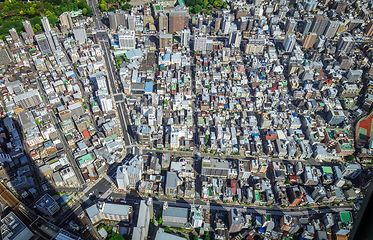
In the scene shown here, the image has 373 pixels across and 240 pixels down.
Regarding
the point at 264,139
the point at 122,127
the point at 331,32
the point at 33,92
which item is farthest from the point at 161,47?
the point at 331,32

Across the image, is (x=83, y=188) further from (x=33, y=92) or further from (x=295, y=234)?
(x=295, y=234)

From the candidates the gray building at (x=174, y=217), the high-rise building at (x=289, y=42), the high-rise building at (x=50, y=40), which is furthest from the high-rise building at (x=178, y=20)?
the gray building at (x=174, y=217)

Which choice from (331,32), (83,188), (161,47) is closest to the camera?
(83,188)

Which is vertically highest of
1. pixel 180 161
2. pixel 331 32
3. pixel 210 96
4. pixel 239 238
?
pixel 331 32

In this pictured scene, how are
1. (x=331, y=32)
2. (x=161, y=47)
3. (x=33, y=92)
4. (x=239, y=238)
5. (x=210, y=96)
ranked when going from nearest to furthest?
(x=239, y=238)
(x=33, y=92)
(x=210, y=96)
(x=161, y=47)
(x=331, y=32)

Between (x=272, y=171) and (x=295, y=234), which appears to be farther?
(x=272, y=171)

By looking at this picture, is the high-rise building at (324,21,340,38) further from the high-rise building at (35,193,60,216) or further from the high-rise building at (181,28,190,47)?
the high-rise building at (35,193,60,216)

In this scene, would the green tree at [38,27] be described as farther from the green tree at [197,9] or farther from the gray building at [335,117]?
the gray building at [335,117]

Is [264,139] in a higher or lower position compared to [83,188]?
higher
